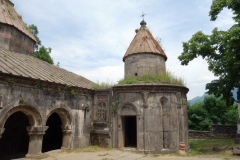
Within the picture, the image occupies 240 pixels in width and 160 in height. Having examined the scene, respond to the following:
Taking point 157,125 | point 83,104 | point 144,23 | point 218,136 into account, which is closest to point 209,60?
point 144,23

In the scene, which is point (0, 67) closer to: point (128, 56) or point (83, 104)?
point (83, 104)

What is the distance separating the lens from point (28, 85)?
26.6 ft

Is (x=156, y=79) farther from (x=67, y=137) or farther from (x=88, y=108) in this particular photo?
(x=67, y=137)

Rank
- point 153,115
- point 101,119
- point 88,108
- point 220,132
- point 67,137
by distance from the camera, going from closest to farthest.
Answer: point 153,115, point 67,137, point 101,119, point 88,108, point 220,132

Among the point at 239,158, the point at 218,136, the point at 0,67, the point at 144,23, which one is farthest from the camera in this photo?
the point at 218,136

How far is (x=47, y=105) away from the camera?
350 inches

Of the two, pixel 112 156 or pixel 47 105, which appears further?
pixel 47 105

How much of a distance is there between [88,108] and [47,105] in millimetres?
2860

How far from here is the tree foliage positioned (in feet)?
81.4

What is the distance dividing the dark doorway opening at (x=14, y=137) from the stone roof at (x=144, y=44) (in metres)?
7.37

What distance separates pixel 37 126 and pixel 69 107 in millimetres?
1978

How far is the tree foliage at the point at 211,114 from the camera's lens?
24812 mm

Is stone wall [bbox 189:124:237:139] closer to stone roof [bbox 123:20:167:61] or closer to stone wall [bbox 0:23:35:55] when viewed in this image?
stone roof [bbox 123:20:167:61]

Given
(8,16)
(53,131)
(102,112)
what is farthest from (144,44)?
(8,16)
